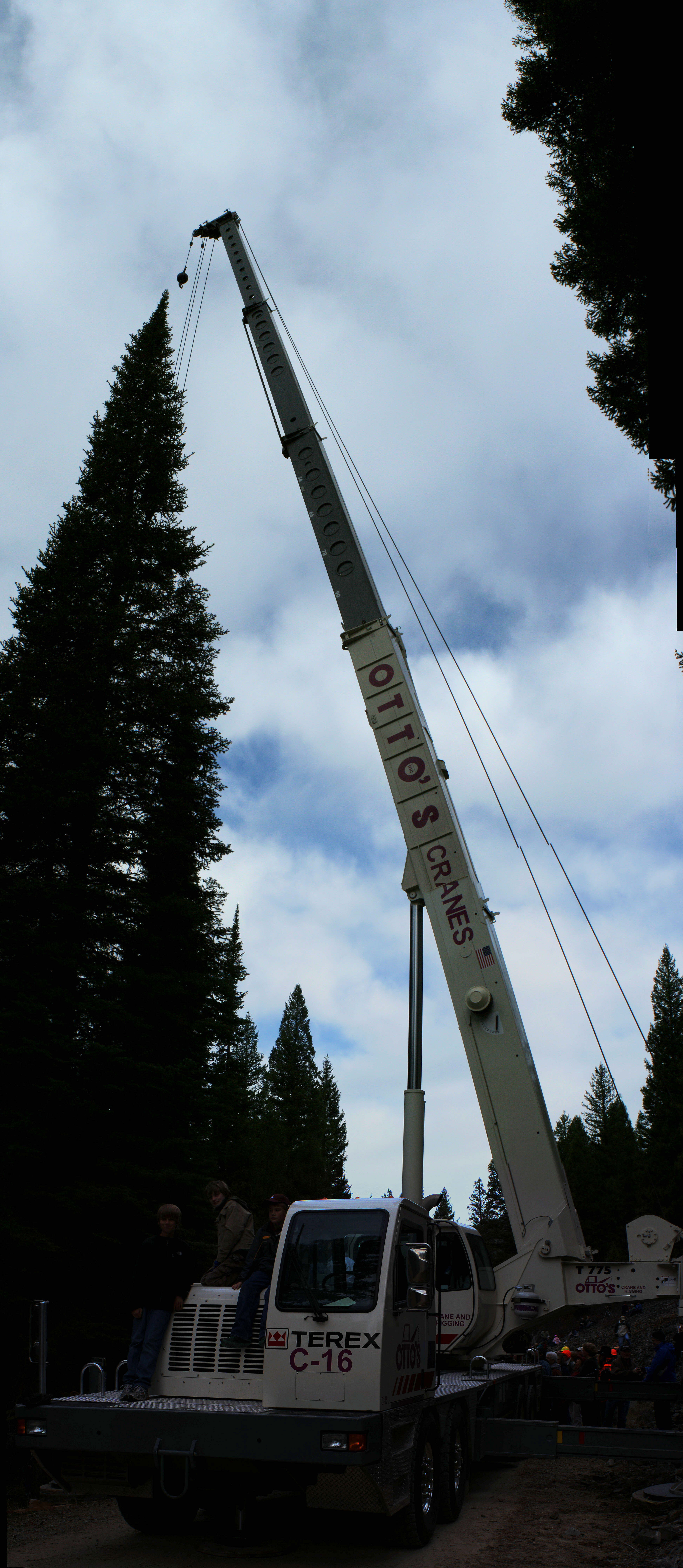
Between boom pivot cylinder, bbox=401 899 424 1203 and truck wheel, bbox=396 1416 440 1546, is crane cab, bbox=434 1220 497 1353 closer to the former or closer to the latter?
boom pivot cylinder, bbox=401 899 424 1203

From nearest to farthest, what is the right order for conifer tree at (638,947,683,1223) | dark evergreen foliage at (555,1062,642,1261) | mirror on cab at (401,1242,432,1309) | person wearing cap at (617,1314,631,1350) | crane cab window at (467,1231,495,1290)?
1. mirror on cab at (401,1242,432,1309)
2. crane cab window at (467,1231,495,1290)
3. person wearing cap at (617,1314,631,1350)
4. conifer tree at (638,947,683,1223)
5. dark evergreen foliage at (555,1062,642,1261)

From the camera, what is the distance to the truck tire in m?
8.12

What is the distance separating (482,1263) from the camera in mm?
11031

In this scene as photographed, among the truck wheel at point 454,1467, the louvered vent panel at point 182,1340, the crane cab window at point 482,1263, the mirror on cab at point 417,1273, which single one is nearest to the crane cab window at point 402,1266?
the mirror on cab at point 417,1273

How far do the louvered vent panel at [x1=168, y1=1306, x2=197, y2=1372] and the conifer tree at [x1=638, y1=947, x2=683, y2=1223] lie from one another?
4678cm

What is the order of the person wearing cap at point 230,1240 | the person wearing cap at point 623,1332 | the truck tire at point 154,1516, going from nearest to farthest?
the truck tire at point 154,1516 → the person wearing cap at point 230,1240 → the person wearing cap at point 623,1332

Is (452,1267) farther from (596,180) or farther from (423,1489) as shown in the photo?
(596,180)

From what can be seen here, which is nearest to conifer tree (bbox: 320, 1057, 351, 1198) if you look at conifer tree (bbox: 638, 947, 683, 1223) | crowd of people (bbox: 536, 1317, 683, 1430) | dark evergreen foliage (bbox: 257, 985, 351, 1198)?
dark evergreen foliage (bbox: 257, 985, 351, 1198)

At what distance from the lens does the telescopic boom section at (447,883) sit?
35.6ft

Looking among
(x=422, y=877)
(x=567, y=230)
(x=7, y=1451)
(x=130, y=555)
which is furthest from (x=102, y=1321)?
(x=567, y=230)

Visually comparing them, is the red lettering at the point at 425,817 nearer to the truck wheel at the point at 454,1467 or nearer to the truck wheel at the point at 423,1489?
the truck wheel at the point at 454,1467

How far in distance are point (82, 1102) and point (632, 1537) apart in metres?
10.6

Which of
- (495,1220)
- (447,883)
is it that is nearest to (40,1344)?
(447,883)

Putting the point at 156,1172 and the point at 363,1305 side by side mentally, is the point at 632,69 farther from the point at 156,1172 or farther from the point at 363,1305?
the point at 156,1172
